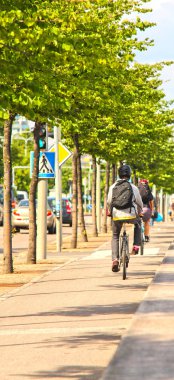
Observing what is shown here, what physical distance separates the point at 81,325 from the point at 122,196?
601cm

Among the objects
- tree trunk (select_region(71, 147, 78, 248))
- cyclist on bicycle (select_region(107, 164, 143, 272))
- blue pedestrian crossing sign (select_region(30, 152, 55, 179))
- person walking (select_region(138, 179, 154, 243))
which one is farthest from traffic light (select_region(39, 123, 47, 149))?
tree trunk (select_region(71, 147, 78, 248))

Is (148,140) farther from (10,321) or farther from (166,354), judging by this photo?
(166,354)

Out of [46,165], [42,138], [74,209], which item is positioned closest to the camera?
[42,138]

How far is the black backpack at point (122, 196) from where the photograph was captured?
17578 millimetres

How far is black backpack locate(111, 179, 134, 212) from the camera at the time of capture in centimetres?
1758

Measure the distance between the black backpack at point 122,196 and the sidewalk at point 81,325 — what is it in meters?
1.18

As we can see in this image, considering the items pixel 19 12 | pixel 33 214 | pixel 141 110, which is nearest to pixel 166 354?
pixel 19 12

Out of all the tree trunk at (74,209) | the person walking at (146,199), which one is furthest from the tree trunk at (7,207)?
the tree trunk at (74,209)

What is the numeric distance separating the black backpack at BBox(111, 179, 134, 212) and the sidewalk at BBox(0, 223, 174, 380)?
1177mm

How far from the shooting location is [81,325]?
11805 millimetres

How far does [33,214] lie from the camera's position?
80.5ft

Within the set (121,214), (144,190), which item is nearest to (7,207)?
(121,214)

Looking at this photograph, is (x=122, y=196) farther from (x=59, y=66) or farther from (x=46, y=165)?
(x=46, y=165)

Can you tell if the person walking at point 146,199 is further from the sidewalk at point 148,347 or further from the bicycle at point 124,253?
the sidewalk at point 148,347
